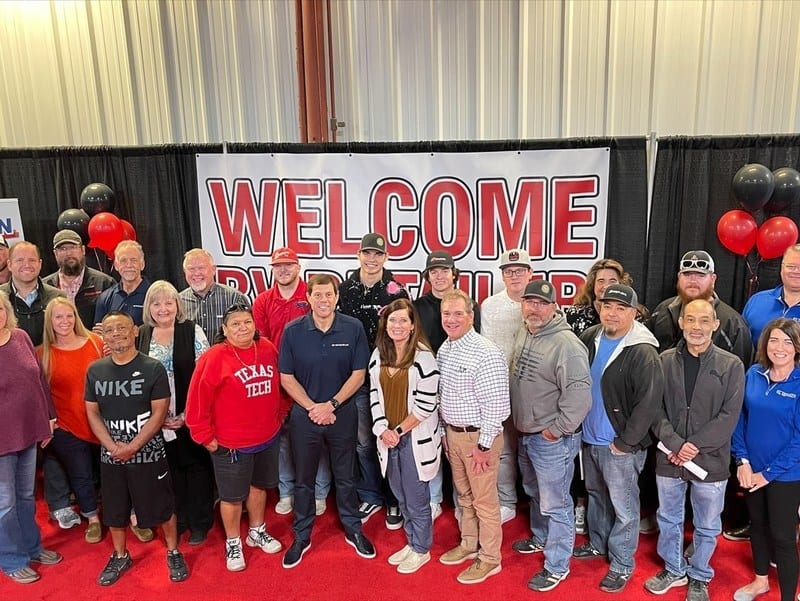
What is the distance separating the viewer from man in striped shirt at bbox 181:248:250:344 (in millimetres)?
3445

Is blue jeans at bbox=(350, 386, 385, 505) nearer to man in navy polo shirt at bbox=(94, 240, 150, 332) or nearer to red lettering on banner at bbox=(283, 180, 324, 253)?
red lettering on banner at bbox=(283, 180, 324, 253)

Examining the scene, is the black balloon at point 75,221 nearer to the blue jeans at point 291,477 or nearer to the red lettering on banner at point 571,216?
the blue jeans at point 291,477

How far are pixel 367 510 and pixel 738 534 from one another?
2.22m

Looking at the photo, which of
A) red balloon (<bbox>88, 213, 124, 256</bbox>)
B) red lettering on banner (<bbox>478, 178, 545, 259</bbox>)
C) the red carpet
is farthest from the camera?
red balloon (<bbox>88, 213, 124, 256</bbox>)

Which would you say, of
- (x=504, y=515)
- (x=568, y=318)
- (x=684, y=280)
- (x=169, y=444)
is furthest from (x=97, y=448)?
(x=684, y=280)

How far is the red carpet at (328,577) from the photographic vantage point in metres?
2.98

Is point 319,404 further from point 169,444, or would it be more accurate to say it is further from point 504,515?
point 504,515

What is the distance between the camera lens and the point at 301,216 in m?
4.38

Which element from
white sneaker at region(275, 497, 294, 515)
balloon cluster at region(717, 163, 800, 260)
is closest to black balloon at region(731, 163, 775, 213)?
balloon cluster at region(717, 163, 800, 260)

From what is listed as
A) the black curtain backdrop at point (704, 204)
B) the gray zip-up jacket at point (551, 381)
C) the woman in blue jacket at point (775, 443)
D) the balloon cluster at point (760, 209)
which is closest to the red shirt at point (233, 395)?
the gray zip-up jacket at point (551, 381)

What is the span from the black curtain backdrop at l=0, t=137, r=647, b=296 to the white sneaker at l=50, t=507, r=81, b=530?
6.19 feet

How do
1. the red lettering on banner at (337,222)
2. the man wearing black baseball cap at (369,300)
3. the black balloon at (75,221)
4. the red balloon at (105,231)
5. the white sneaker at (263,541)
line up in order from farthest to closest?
the black balloon at (75,221) < the red balloon at (105,231) < the red lettering on banner at (337,222) < the man wearing black baseball cap at (369,300) < the white sneaker at (263,541)

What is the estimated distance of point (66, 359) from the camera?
10.7ft

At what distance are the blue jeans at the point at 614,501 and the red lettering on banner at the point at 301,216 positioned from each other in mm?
2465
